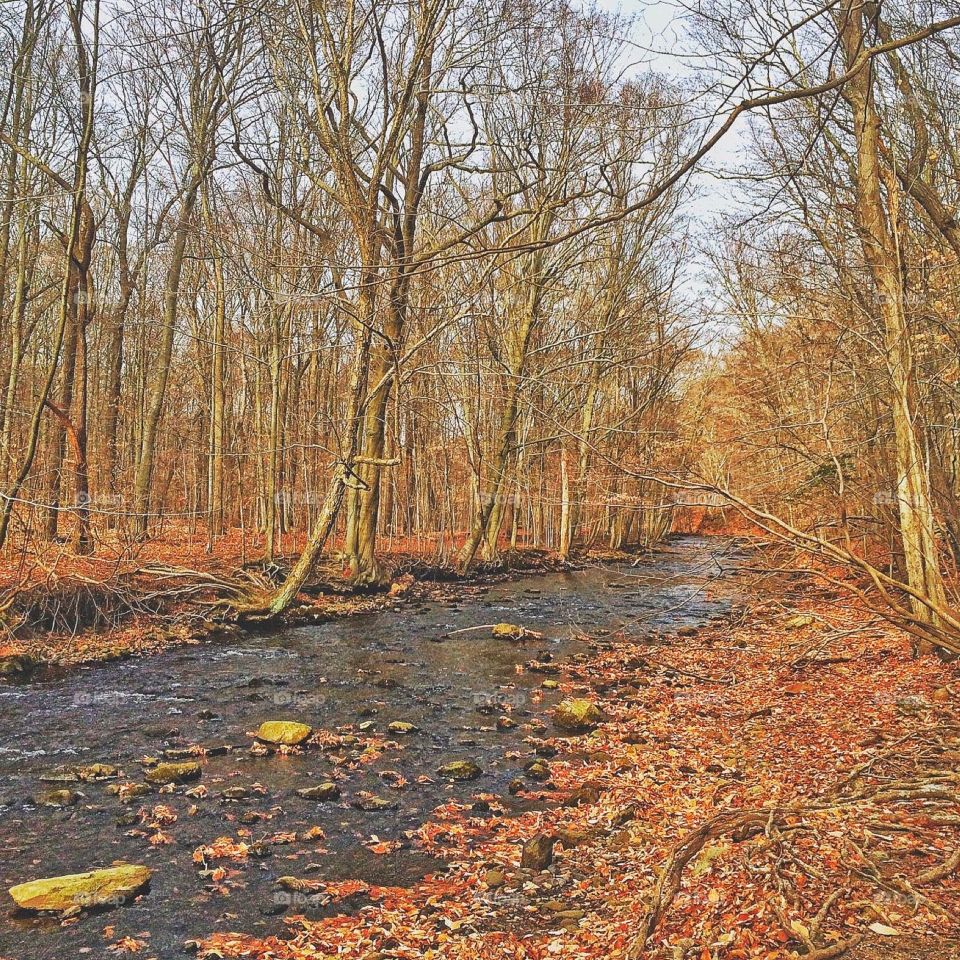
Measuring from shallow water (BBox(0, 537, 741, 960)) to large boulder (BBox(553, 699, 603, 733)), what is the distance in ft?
1.01

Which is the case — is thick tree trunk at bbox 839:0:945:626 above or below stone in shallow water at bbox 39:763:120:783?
above

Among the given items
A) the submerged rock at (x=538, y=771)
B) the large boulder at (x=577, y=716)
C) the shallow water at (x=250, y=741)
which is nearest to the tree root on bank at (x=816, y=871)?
the shallow water at (x=250, y=741)

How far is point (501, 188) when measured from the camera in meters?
19.5

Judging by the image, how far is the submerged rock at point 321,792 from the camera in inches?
244

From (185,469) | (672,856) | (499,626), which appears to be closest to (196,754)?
(672,856)

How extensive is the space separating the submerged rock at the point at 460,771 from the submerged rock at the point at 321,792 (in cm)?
108

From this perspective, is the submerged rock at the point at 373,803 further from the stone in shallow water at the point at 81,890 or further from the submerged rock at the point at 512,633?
the submerged rock at the point at 512,633

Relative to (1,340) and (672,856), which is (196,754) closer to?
(672,856)

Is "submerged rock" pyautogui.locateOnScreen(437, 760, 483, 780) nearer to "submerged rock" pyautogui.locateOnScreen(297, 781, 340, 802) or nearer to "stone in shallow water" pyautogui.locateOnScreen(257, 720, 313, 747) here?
"submerged rock" pyautogui.locateOnScreen(297, 781, 340, 802)

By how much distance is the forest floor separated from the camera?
11.3ft

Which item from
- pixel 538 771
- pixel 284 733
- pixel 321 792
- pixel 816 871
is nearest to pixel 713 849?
pixel 816 871

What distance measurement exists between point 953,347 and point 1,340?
25.4 m

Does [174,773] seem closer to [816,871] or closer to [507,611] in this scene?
[816,871]

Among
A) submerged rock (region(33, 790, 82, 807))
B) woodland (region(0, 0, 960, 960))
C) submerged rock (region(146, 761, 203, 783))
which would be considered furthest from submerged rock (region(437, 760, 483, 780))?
submerged rock (region(33, 790, 82, 807))
